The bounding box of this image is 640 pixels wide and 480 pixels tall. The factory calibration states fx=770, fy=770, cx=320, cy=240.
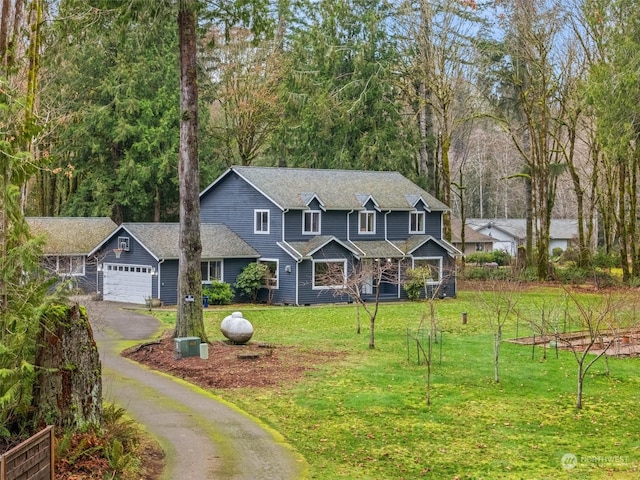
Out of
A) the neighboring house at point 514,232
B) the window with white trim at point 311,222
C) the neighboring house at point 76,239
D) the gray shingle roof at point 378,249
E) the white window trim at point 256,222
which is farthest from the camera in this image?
the neighboring house at point 514,232

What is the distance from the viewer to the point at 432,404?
1681 cm

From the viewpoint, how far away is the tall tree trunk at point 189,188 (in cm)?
2167

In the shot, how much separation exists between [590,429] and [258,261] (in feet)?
84.3

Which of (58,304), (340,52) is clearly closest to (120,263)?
(340,52)

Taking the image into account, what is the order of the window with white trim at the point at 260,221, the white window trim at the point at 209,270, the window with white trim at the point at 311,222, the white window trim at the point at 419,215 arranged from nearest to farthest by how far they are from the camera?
the white window trim at the point at 209,270 < the window with white trim at the point at 311,222 < the window with white trim at the point at 260,221 < the white window trim at the point at 419,215

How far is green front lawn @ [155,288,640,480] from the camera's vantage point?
42.3 feet

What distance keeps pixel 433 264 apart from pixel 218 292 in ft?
41.6

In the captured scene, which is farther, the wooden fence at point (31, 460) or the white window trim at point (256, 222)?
the white window trim at point (256, 222)

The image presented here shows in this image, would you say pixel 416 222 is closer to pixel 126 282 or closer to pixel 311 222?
pixel 311 222

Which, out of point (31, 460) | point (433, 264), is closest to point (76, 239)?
point (433, 264)

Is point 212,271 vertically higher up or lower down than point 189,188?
lower down

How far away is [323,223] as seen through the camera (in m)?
40.0

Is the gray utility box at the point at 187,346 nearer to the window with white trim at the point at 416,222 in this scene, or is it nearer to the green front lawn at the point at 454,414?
the green front lawn at the point at 454,414

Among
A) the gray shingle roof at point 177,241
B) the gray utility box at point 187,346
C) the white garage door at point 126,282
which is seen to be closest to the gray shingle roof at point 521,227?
the gray shingle roof at point 177,241
